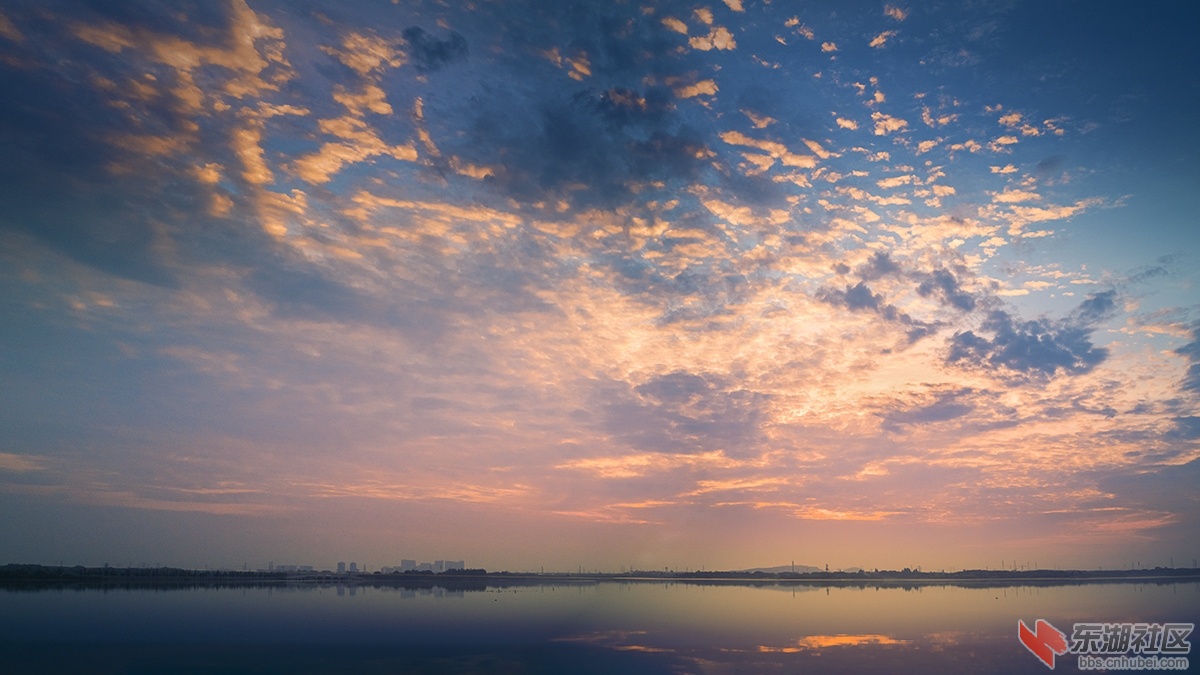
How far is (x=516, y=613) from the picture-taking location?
82125mm

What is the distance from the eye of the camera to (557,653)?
154ft

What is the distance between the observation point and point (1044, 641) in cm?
5116

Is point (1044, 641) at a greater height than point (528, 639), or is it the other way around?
point (1044, 641)

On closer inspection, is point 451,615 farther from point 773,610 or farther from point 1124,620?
point 1124,620

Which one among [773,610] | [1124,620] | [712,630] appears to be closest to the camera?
[712,630]

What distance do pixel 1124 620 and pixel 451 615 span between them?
230 feet

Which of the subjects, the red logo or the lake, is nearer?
the lake

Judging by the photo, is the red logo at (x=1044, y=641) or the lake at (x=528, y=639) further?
the red logo at (x=1044, y=641)

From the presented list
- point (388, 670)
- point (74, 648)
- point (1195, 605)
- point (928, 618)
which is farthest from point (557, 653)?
point (1195, 605)

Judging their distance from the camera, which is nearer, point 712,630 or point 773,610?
point 712,630

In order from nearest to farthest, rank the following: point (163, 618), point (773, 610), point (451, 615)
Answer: point (163, 618) → point (451, 615) → point (773, 610)

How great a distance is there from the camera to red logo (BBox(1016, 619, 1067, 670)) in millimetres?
43688

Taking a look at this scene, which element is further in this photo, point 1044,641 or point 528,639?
point 528,639

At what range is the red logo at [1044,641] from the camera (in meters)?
43.7
